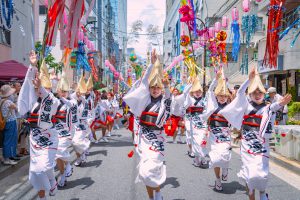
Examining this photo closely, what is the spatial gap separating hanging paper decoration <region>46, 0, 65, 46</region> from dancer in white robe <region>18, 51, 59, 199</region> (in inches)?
86.9

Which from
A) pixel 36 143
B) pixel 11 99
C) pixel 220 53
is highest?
pixel 220 53

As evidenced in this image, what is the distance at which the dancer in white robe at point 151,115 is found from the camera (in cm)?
493

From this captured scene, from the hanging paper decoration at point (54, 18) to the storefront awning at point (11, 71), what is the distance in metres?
3.49

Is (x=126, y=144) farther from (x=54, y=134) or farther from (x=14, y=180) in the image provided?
(x=54, y=134)

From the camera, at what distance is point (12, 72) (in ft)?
35.9

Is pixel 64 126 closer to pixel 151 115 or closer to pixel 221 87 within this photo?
pixel 151 115

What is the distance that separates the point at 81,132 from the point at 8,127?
64.8 inches

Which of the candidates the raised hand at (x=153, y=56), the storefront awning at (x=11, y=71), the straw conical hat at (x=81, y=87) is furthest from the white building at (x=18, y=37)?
the raised hand at (x=153, y=56)

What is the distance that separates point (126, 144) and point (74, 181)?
532cm

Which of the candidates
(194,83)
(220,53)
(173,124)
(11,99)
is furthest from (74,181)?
(220,53)

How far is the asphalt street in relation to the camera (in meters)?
5.76

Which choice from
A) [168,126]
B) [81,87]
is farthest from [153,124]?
[81,87]

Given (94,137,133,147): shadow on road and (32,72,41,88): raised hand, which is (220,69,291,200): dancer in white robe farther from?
(94,137,133,147): shadow on road

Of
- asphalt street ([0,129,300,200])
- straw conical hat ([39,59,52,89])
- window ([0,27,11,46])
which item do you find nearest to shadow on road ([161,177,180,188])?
asphalt street ([0,129,300,200])
